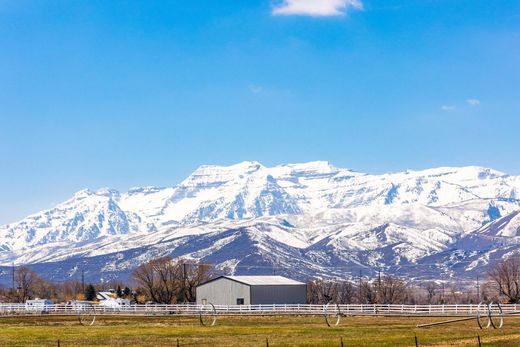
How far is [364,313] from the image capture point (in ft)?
397

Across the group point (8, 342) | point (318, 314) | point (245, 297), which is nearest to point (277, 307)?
point (318, 314)

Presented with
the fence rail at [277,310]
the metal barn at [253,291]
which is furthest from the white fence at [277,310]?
the metal barn at [253,291]

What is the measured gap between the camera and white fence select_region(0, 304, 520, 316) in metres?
117

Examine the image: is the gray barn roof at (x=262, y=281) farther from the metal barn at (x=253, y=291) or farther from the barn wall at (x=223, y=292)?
the barn wall at (x=223, y=292)

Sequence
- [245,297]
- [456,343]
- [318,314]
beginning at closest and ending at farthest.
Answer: [456,343] → [318,314] → [245,297]

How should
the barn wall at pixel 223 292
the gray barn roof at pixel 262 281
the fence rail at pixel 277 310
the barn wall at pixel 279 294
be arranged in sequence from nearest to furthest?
the fence rail at pixel 277 310 → the barn wall at pixel 279 294 → the barn wall at pixel 223 292 → the gray barn roof at pixel 262 281

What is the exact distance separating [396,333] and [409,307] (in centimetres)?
5137

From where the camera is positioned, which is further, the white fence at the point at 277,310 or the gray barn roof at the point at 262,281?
the gray barn roof at the point at 262,281

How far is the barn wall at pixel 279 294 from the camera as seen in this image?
161 metres

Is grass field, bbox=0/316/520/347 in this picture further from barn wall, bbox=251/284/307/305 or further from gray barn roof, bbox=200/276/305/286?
gray barn roof, bbox=200/276/305/286

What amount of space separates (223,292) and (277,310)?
39.8 metres

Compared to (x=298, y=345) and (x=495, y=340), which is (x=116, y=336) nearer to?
(x=298, y=345)

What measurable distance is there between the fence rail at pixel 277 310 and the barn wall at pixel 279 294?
61.6 feet

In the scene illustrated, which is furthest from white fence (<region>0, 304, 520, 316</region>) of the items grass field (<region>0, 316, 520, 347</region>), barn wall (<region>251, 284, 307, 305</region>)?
grass field (<region>0, 316, 520, 347</region>)
